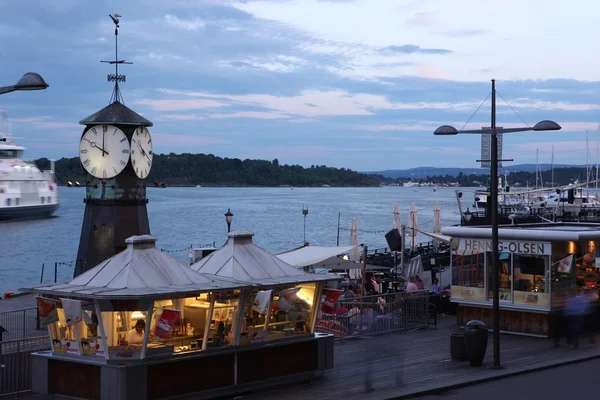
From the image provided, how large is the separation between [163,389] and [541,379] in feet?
24.9

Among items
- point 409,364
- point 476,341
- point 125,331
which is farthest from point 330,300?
point 125,331

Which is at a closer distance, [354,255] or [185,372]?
[185,372]

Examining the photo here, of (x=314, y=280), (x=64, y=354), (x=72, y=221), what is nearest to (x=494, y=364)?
(x=314, y=280)

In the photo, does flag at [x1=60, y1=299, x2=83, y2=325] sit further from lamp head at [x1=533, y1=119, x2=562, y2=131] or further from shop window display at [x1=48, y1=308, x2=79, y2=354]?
lamp head at [x1=533, y1=119, x2=562, y2=131]

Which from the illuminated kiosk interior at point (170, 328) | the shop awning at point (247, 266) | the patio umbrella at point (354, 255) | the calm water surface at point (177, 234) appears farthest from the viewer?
the calm water surface at point (177, 234)

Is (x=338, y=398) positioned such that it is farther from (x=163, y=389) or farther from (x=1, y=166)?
(x=1, y=166)

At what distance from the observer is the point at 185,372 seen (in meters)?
14.4

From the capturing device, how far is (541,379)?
669 inches

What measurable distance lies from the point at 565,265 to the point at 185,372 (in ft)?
38.7

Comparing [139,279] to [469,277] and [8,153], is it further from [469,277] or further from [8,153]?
[8,153]

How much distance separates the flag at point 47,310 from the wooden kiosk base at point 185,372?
0.66 m

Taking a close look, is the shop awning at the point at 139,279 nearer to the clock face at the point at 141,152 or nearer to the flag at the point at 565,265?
the clock face at the point at 141,152

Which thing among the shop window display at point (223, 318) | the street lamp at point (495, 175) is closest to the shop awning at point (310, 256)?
the street lamp at point (495, 175)

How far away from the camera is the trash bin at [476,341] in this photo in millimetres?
18016
